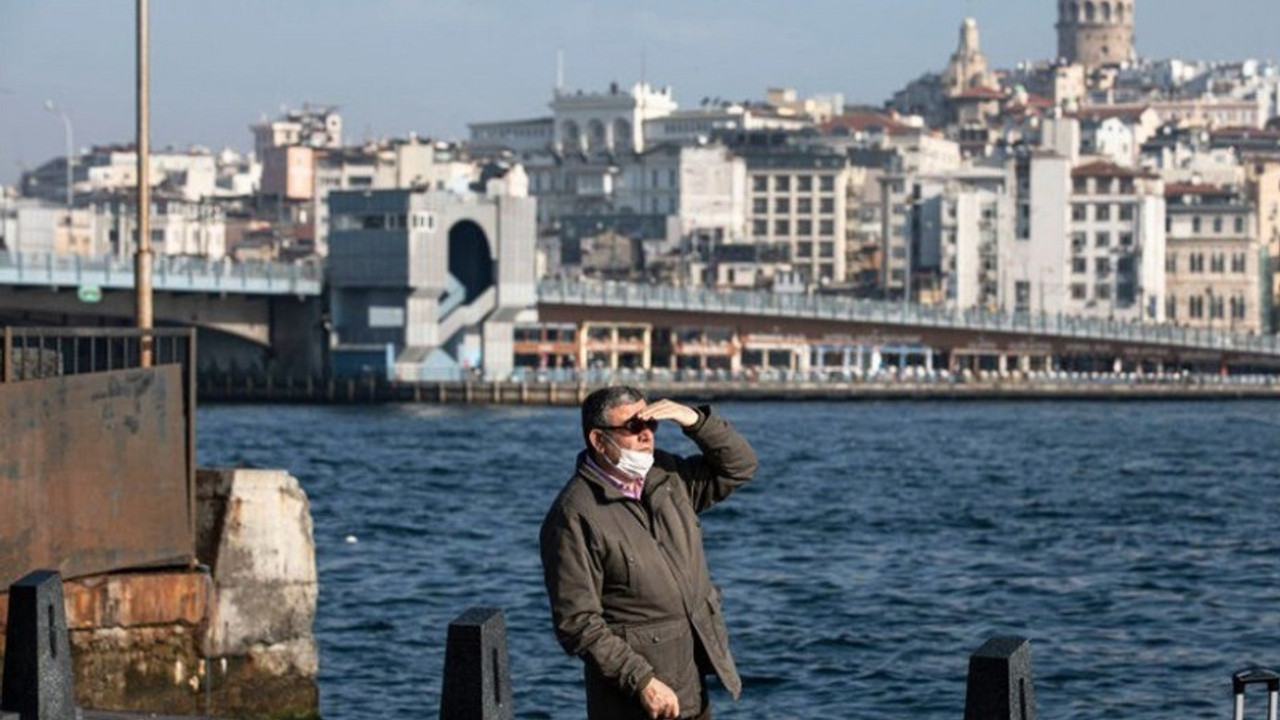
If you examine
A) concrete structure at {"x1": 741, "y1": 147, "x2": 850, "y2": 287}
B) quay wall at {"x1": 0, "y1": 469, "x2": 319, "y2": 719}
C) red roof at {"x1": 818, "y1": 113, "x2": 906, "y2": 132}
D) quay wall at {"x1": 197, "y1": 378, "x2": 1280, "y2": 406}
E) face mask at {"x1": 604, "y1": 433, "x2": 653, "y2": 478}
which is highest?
red roof at {"x1": 818, "y1": 113, "x2": 906, "y2": 132}

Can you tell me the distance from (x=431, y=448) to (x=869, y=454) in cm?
1029

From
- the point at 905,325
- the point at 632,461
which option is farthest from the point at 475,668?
the point at 905,325

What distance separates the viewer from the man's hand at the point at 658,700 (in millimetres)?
10195

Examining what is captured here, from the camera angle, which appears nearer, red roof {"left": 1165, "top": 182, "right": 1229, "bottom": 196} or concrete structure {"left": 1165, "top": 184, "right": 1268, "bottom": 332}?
concrete structure {"left": 1165, "top": 184, "right": 1268, "bottom": 332}

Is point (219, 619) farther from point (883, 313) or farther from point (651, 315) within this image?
point (883, 313)

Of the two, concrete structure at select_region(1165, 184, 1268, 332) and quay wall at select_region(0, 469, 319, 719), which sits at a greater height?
concrete structure at select_region(1165, 184, 1268, 332)

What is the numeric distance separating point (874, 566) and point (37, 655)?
26.3 meters

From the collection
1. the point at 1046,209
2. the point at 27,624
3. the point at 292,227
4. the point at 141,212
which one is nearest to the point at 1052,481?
the point at 141,212

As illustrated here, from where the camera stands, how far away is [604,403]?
404 inches

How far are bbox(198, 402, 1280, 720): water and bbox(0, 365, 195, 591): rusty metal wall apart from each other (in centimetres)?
322

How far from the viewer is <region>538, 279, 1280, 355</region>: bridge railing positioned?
390 ft

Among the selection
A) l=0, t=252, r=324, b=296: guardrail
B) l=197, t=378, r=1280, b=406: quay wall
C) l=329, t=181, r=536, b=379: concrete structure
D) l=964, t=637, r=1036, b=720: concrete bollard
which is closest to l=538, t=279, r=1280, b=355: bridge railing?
l=329, t=181, r=536, b=379: concrete structure

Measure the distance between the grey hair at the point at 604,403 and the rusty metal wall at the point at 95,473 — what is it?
8.20m

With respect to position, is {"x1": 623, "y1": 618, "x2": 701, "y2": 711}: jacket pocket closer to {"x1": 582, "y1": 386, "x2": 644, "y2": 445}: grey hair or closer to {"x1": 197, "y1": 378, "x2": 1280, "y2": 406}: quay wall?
{"x1": 582, "y1": 386, "x2": 644, "y2": 445}: grey hair
